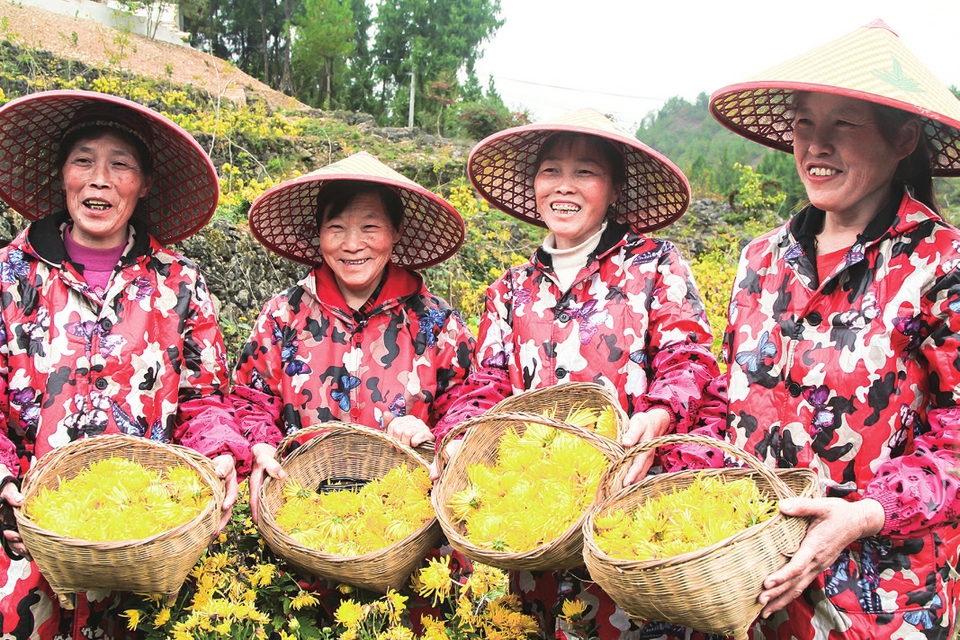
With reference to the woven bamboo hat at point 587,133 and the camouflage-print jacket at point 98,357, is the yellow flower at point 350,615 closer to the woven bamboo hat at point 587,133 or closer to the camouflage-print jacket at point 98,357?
the camouflage-print jacket at point 98,357

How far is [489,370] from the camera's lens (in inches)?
96.5

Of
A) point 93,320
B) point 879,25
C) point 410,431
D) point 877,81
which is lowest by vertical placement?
point 410,431

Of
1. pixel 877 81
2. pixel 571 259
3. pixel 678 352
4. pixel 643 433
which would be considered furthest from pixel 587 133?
pixel 643 433

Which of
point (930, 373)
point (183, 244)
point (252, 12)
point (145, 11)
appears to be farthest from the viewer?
point (252, 12)

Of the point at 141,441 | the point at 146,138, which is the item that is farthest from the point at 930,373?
the point at 146,138

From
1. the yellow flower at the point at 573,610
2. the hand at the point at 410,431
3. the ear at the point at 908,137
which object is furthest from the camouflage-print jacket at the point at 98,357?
the ear at the point at 908,137

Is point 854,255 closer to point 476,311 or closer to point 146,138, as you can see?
point 146,138

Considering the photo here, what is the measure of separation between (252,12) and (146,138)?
33302 millimetres

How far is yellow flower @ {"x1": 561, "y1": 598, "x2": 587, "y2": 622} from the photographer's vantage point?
2100mm

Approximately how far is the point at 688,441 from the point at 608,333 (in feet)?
1.89

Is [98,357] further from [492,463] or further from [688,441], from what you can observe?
[688,441]

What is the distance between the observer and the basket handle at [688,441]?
5.41 feet

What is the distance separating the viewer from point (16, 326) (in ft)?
7.29

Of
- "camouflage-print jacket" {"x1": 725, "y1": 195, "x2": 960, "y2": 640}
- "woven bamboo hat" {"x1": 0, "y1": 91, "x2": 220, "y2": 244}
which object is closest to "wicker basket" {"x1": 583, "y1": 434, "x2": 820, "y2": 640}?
"camouflage-print jacket" {"x1": 725, "y1": 195, "x2": 960, "y2": 640}
